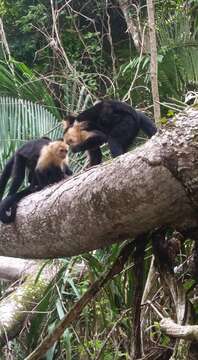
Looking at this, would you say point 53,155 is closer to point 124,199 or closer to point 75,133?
point 75,133

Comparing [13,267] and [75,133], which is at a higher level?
[75,133]

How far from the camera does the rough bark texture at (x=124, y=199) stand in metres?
1.58

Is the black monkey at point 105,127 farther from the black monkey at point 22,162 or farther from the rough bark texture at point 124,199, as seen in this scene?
the rough bark texture at point 124,199

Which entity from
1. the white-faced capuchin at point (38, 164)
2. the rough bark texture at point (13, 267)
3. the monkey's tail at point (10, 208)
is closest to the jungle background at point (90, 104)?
the rough bark texture at point (13, 267)

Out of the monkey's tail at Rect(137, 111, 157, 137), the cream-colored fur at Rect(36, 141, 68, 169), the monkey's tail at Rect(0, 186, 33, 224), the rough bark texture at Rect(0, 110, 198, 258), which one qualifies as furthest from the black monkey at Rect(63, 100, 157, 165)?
the rough bark texture at Rect(0, 110, 198, 258)

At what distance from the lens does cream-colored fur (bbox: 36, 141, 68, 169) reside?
3.22 meters

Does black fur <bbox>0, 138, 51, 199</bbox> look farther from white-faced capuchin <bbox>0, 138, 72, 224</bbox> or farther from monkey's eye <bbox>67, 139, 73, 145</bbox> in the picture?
monkey's eye <bbox>67, 139, 73, 145</bbox>

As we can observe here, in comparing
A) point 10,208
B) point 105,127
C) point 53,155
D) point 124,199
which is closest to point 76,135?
point 105,127

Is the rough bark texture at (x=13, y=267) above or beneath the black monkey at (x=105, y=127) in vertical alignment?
beneath

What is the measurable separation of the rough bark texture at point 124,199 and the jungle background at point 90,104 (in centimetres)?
25

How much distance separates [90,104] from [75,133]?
1252 mm

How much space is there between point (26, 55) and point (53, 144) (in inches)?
181

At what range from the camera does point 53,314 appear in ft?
10.5

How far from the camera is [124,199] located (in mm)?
1717
